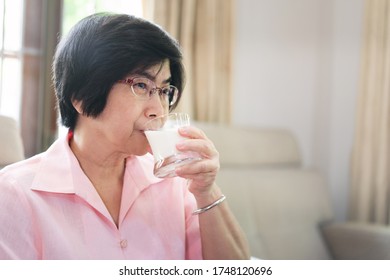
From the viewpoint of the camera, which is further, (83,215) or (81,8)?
(81,8)

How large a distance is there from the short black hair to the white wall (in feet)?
3.32

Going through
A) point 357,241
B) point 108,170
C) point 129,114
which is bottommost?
point 357,241

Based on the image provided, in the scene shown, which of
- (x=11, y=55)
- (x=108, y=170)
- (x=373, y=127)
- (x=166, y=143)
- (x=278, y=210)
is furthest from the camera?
(x=373, y=127)

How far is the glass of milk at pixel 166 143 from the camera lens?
2.53 ft

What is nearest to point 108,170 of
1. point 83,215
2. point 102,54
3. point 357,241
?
point 83,215

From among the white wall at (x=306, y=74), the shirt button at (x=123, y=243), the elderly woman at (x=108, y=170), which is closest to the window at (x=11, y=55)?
the elderly woman at (x=108, y=170)

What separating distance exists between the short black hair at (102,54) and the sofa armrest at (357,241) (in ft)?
3.49

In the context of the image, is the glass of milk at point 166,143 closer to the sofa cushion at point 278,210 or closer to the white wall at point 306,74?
the sofa cushion at point 278,210

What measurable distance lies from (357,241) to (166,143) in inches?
42.8

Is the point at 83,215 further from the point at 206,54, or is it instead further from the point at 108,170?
the point at 206,54

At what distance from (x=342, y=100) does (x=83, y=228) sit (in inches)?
51.5

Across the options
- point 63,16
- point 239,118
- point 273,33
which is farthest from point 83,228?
point 273,33

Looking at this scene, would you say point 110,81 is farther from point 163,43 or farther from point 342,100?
point 342,100

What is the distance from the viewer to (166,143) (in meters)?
0.77
